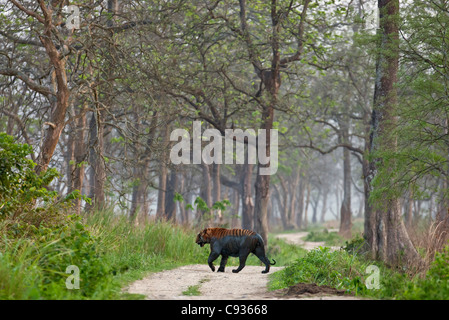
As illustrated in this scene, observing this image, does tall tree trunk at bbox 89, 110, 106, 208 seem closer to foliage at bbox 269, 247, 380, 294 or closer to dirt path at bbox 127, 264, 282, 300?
dirt path at bbox 127, 264, 282, 300

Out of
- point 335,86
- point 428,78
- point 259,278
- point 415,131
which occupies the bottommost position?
point 259,278

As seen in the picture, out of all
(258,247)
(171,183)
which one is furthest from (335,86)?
(258,247)

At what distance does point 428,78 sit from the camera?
38.8 ft

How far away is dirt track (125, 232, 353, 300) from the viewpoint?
7262mm

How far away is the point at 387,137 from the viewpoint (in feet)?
41.5

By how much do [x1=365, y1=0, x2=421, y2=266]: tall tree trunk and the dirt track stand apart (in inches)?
154

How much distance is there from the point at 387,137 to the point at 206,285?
6182 millimetres

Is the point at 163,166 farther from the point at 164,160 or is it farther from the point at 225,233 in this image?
the point at 225,233

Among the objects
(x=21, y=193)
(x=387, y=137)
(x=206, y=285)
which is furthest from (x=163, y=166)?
(x=206, y=285)

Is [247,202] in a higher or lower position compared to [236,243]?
higher

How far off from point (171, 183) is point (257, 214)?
11.1 meters

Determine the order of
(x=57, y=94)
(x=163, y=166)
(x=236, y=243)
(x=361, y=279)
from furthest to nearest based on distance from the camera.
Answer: (x=163, y=166) < (x=57, y=94) < (x=236, y=243) < (x=361, y=279)

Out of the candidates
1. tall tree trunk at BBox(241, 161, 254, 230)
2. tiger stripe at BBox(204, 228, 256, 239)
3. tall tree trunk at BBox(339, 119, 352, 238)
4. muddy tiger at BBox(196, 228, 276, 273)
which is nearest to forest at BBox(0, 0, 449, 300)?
muddy tiger at BBox(196, 228, 276, 273)
